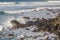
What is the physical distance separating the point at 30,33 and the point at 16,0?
46.7m

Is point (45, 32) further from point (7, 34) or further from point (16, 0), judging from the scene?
point (16, 0)

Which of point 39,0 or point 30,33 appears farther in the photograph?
point 39,0

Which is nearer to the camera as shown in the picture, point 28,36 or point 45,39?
point 45,39

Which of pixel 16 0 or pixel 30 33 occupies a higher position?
pixel 16 0

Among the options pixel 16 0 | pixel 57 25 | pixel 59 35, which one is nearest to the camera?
pixel 59 35

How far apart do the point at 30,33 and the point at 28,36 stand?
759mm

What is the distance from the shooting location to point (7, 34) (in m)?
10.9

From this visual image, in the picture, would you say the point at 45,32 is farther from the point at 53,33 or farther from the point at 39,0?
the point at 39,0

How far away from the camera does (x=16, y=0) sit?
5741 centimetres

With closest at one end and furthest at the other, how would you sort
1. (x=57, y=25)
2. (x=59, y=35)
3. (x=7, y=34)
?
(x=59, y=35) < (x=7, y=34) < (x=57, y=25)

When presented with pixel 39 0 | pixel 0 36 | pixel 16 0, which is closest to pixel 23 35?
pixel 0 36

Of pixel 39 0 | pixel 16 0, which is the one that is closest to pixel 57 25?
pixel 16 0

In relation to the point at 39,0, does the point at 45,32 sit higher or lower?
lower

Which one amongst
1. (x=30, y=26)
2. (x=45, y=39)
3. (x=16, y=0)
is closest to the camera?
(x=45, y=39)
